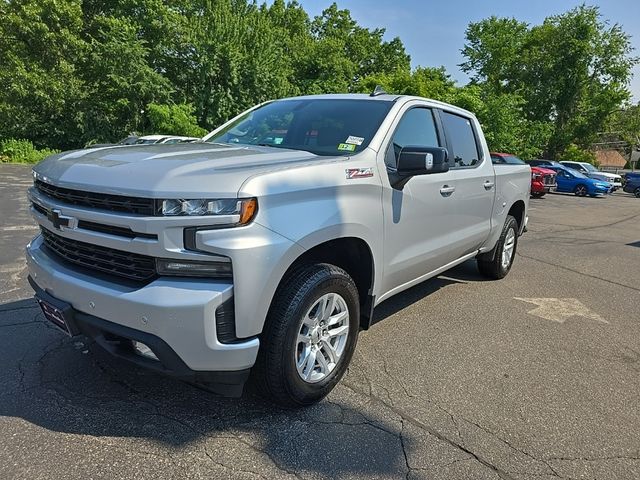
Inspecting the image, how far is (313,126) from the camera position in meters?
3.72

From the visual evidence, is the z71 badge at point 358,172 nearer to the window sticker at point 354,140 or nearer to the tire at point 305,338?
the window sticker at point 354,140

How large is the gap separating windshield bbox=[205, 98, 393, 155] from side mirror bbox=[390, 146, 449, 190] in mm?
294

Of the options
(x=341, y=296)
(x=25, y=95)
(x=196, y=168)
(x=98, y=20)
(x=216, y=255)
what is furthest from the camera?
(x=98, y=20)

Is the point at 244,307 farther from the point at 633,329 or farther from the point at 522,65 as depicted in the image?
the point at 522,65

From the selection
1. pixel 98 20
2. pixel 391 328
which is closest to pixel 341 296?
pixel 391 328

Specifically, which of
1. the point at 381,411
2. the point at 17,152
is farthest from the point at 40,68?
the point at 381,411

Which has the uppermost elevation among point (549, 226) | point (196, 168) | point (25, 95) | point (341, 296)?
point (25, 95)

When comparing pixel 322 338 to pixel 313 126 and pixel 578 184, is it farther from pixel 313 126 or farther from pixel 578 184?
pixel 578 184

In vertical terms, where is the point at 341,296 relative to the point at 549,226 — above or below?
above

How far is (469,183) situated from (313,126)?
5.48 ft

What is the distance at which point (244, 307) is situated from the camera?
234cm

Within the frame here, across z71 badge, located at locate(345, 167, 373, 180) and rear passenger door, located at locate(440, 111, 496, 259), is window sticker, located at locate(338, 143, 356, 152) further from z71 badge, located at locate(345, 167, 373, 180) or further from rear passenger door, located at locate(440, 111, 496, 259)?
rear passenger door, located at locate(440, 111, 496, 259)

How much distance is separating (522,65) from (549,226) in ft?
115

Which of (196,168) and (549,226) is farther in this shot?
(549,226)
